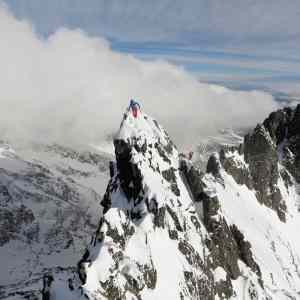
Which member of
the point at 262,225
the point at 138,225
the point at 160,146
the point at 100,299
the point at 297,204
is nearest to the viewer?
the point at 100,299

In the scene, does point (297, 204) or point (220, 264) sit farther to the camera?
point (297, 204)

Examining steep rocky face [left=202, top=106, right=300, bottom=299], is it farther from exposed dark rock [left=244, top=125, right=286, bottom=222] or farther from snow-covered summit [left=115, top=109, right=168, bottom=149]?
snow-covered summit [left=115, top=109, right=168, bottom=149]

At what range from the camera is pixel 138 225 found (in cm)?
10188

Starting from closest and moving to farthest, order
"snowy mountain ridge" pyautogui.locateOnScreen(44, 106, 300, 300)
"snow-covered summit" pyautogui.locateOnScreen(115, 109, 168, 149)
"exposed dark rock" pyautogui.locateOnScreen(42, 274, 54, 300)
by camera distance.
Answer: "snowy mountain ridge" pyautogui.locateOnScreen(44, 106, 300, 300) → "exposed dark rock" pyautogui.locateOnScreen(42, 274, 54, 300) → "snow-covered summit" pyautogui.locateOnScreen(115, 109, 168, 149)

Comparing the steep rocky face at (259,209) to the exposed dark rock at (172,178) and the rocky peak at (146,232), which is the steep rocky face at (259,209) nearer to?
the rocky peak at (146,232)

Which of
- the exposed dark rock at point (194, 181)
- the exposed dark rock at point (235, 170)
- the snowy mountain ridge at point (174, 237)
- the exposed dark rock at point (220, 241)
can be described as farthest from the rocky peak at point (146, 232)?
the exposed dark rock at point (235, 170)

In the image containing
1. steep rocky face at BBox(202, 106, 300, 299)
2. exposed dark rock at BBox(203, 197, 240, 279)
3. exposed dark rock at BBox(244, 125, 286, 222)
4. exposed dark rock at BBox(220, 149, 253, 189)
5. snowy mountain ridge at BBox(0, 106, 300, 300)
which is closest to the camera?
snowy mountain ridge at BBox(0, 106, 300, 300)

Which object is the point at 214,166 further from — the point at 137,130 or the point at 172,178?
the point at 137,130

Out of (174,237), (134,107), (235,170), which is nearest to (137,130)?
(134,107)

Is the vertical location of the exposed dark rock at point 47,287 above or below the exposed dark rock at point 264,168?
below

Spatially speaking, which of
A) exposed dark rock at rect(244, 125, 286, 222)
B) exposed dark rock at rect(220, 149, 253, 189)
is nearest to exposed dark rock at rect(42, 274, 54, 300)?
exposed dark rock at rect(220, 149, 253, 189)

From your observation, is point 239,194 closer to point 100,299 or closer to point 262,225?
point 262,225

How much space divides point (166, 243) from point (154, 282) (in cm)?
1264

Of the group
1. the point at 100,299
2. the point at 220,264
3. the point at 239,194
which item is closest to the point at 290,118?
Answer: the point at 239,194
